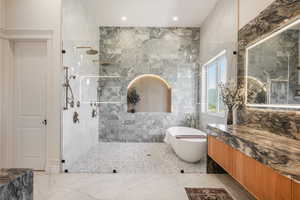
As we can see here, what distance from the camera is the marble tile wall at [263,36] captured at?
207 centimetres

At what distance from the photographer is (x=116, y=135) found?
4164 millimetres

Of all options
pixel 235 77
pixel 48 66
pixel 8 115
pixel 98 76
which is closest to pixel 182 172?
pixel 235 77

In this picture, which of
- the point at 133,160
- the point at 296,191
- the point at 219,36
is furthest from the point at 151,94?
the point at 296,191

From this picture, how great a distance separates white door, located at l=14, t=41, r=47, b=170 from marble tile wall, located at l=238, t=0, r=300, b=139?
3.40m

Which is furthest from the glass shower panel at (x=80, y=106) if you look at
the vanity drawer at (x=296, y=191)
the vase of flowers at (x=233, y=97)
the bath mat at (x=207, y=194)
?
the vanity drawer at (x=296, y=191)

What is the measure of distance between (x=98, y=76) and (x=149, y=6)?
190cm

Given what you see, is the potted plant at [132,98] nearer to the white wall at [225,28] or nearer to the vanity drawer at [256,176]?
the white wall at [225,28]

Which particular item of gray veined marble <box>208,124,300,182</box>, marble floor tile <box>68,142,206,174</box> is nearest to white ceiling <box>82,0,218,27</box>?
marble floor tile <box>68,142,206,174</box>

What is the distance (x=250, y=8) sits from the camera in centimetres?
300

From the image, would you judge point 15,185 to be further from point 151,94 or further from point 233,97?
point 151,94

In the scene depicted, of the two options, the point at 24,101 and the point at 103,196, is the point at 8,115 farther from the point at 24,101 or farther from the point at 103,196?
the point at 103,196

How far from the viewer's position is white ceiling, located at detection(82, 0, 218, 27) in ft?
13.6

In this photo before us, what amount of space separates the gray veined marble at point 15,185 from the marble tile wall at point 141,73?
9.30 ft

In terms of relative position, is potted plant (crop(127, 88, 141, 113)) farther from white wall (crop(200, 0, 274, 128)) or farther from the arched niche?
white wall (crop(200, 0, 274, 128))
